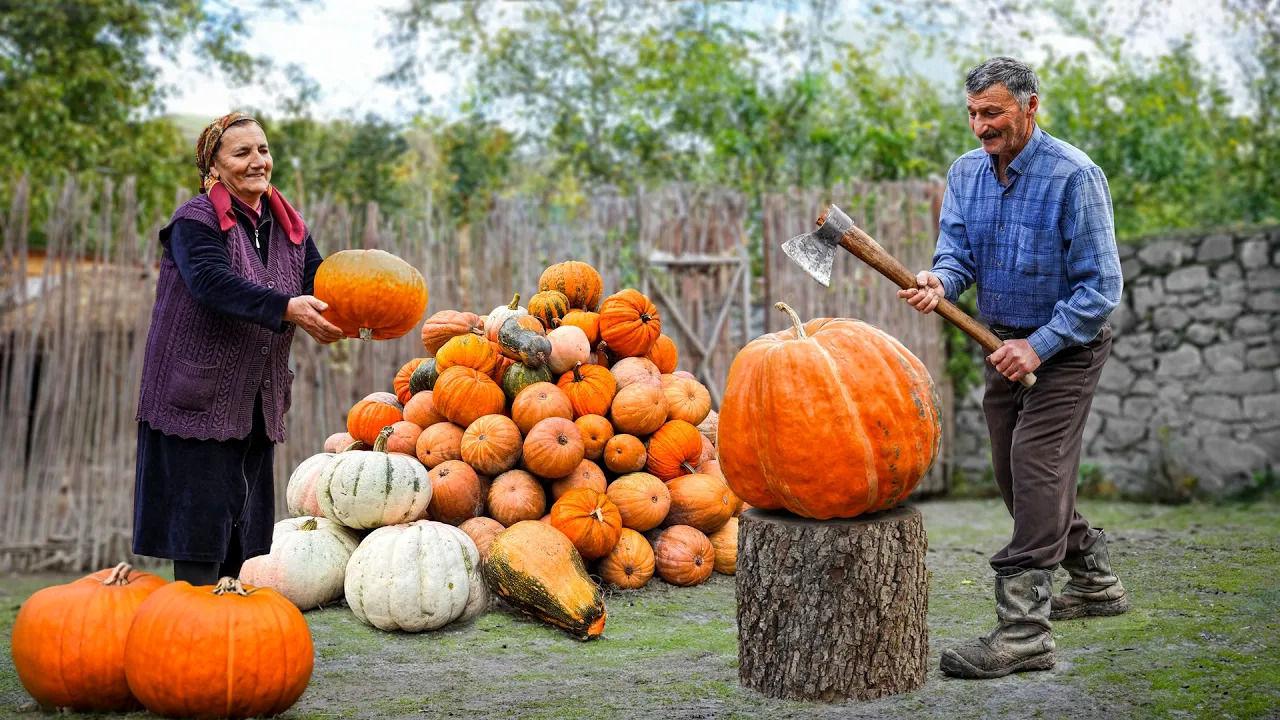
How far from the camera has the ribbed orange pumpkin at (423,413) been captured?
5305 mm

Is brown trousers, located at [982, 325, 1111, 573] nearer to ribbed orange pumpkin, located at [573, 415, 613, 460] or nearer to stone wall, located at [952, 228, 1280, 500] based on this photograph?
ribbed orange pumpkin, located at [573, 415, 613, 460]

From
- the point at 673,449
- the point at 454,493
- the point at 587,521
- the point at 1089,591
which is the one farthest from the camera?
the point at 673,449

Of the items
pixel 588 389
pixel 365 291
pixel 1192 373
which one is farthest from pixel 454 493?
pixel 1192 373

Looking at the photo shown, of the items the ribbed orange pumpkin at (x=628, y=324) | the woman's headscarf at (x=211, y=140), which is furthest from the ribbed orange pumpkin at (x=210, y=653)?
the ribbed orange pumpkin at (x=628, y=324)

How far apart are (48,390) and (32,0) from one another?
23.4 feet

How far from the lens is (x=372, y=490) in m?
4.60

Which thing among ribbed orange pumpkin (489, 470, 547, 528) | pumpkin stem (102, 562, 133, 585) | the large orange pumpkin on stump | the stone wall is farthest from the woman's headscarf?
the stone wall

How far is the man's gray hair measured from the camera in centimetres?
336

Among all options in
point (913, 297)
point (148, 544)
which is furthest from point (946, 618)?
point (148, 544)

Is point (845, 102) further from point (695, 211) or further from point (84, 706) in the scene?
point (84, 706)

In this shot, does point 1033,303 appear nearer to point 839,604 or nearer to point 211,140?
point 839,604

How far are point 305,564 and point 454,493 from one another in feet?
2.37

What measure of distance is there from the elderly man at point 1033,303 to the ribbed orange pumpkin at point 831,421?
278 mm

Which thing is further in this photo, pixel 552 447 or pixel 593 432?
pixel 593 432
